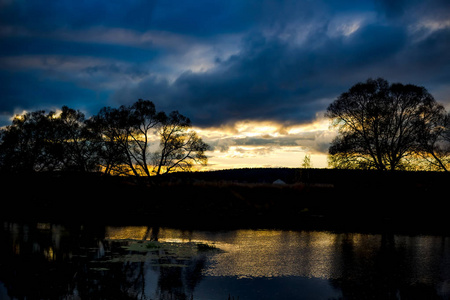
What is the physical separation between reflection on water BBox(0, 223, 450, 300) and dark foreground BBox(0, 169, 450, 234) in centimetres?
451

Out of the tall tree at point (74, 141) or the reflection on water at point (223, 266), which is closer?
the reflection on water at point (223, 266)

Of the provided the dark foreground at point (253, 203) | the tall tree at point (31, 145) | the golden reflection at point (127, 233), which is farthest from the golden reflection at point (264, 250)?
the tall tree at point (31, 145)

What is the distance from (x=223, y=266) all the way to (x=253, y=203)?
685 inches

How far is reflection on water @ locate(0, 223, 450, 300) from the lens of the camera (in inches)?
293

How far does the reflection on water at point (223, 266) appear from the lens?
7.43m

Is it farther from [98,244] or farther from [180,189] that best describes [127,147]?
[98,244]

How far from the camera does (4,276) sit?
27.8 feet

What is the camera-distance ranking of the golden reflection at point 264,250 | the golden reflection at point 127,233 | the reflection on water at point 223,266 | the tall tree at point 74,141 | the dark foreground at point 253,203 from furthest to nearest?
1. the tall tree at point 74,141
2. the dark foreground at point 253,203
3. the golden reflection at point 127,233
4. the golden reflection at point 264,250
5. the reflection on water at point 223,266

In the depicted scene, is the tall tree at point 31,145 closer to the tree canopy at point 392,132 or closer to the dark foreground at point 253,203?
the dark foreground at point 253,203

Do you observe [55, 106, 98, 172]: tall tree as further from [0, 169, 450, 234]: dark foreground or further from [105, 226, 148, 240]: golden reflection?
[105, 226, 148, 240]: golden reflection

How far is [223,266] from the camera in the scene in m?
Result: 9.58

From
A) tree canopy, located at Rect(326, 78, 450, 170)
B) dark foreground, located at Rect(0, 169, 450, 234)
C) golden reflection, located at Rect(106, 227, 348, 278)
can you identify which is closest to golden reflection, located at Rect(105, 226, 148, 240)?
golden reflection, located at Rect(106, 227, 348, 278)

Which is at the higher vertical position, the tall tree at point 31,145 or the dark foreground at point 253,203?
the tall tree at point 31,145

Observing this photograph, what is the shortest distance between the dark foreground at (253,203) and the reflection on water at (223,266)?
4506 mm
